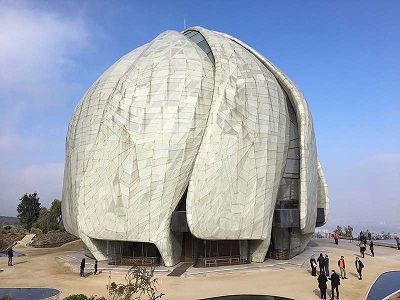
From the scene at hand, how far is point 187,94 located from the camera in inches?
1114

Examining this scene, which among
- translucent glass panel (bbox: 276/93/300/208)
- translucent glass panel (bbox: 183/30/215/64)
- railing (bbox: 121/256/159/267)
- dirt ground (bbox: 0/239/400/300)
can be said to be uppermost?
translucent glass panel (bbox: 183/30/215/64)

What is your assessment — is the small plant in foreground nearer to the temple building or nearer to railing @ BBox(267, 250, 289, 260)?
the temple building

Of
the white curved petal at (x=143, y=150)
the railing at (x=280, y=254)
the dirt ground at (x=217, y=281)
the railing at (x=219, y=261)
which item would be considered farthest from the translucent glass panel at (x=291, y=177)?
the white curved petal at (x=143, y=150)

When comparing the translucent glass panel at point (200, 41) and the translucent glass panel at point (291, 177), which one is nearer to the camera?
the translucent glass panel at point (291, 177)

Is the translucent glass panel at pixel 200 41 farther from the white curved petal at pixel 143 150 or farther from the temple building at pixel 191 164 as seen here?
the white curved petal at pixel 143 150

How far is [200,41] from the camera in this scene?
34844mm

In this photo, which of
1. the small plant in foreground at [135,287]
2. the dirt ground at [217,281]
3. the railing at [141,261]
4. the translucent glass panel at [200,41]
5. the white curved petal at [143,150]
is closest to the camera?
the small plant in foreground at [135,287]

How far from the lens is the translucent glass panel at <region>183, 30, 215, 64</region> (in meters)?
32.8

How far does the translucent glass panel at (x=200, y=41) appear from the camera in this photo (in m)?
32.8

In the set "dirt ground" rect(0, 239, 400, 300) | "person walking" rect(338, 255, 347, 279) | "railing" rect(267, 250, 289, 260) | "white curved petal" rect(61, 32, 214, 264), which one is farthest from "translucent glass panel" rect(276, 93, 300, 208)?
"white curved petal" rect(61, 32, 214, 264)

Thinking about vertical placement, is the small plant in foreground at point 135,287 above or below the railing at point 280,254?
above

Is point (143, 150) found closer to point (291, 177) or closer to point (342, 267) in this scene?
point (291, 177)

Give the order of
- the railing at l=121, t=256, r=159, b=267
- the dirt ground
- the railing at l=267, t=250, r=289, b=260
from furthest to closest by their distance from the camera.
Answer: the railing at l=267, t=250, r=289, b=260 < the railing at l=121, t=256, r=159, b=267 < the dirt ground

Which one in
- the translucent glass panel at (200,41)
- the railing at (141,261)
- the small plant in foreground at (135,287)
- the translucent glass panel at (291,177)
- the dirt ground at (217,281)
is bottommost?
the dirt ground at (217,281)
